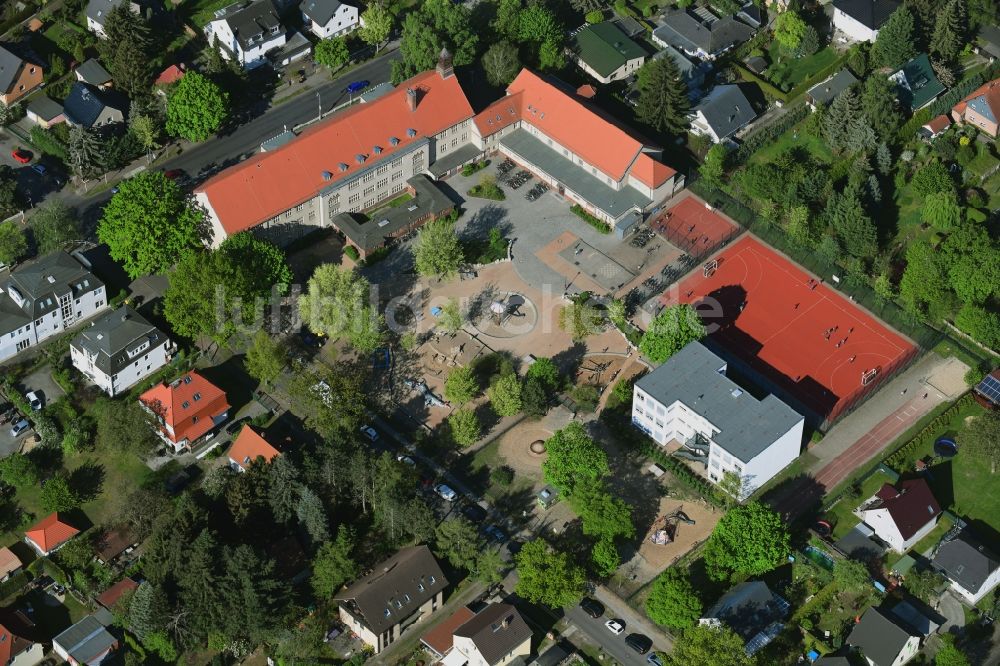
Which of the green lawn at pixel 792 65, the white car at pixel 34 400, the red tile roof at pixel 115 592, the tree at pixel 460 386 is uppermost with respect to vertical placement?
the green lawn at pixel 792 65

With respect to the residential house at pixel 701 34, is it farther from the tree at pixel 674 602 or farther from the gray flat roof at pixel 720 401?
the tree at pixel 674 602

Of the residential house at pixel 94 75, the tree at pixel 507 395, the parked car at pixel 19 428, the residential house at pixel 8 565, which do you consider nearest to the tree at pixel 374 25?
the residential house at pixel 94 75

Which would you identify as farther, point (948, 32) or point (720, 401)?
point (948, 32)

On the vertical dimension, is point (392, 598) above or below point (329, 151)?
below

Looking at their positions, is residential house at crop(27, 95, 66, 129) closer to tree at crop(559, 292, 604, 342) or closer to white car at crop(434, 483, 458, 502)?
tree at crop(559, 292, 604, 342)

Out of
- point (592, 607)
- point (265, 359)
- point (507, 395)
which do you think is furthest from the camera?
point (265, 359)

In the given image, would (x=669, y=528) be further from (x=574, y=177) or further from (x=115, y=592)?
(x=115, y=592)

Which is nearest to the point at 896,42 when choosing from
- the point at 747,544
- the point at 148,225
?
the point at 747,544
